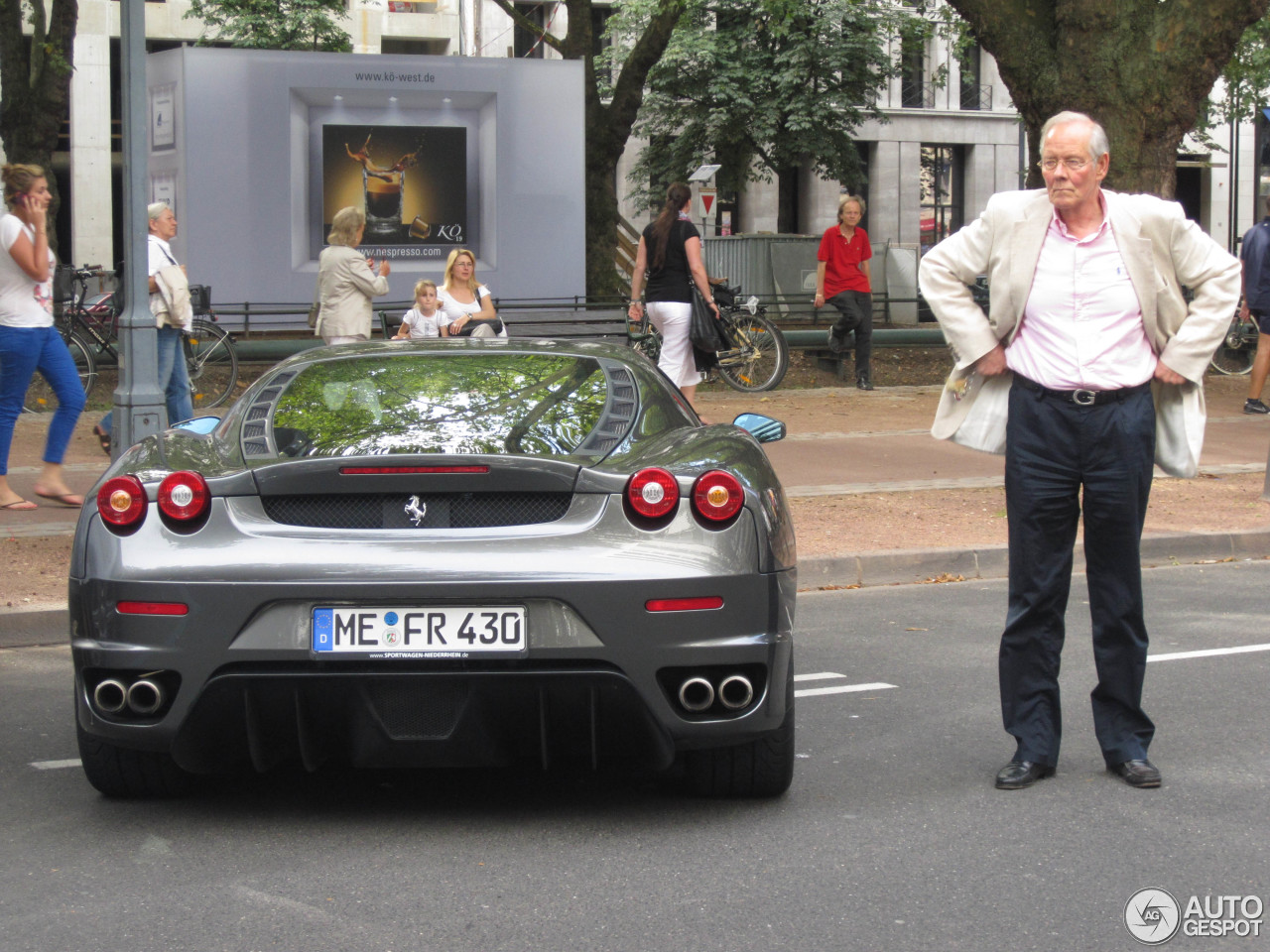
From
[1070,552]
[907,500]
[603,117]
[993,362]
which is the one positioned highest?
[603,117]

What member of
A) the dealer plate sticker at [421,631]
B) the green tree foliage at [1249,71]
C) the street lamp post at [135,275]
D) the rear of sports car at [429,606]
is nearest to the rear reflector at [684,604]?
the rear of sports car at [429,606]

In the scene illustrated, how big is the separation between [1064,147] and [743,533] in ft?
4.46

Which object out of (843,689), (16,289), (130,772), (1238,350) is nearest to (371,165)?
(1238,350)

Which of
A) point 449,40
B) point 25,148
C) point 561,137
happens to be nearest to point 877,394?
point 561,137

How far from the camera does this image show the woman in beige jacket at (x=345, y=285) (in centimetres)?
1154

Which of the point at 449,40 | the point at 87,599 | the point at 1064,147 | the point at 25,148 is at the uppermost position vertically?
the point at 449,40

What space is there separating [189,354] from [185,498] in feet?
38.7

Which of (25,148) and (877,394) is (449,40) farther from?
(877,394)

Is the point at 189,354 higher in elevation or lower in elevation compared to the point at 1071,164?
lower

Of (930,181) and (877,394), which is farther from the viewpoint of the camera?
(930,181)

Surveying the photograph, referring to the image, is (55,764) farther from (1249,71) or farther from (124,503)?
(1249,71)

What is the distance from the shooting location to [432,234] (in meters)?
21.2

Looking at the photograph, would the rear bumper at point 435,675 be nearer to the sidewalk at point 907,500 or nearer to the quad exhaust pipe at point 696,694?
the quad exhaust pipe at point 696,694

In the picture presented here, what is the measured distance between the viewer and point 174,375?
1075cm
